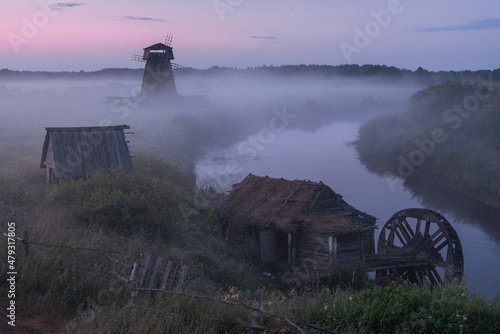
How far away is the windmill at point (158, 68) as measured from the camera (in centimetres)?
6825

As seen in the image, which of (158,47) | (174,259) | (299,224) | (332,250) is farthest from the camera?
(158,47)

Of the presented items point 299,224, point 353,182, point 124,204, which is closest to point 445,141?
point 353,182

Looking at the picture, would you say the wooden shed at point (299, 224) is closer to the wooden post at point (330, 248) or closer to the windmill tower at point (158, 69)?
the wooden post at point (330, 248)

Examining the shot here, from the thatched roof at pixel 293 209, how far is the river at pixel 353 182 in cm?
565

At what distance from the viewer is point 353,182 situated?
42.1m

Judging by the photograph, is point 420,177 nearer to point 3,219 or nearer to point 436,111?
point 436,111

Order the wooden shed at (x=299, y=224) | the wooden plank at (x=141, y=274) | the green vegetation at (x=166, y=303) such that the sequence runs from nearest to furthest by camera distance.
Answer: the green vegetation at (x=166, y=303), the wooden plank at (x=141, y=274), the wooden shed at (x=299, y=224)

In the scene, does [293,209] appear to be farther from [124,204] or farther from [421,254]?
[124,204]

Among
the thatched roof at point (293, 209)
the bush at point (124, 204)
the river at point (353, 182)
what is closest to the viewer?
the bush at point (124, 204)

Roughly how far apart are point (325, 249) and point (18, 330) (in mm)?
14730

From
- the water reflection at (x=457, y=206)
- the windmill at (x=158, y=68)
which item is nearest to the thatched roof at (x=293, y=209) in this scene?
the water reflection at (x=457, y=206)

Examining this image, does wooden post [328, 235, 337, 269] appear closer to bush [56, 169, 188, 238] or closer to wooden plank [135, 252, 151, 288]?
bush [56, 169, 188, 238]

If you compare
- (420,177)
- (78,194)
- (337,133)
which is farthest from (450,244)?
(337,133)

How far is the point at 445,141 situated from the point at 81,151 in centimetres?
4023
